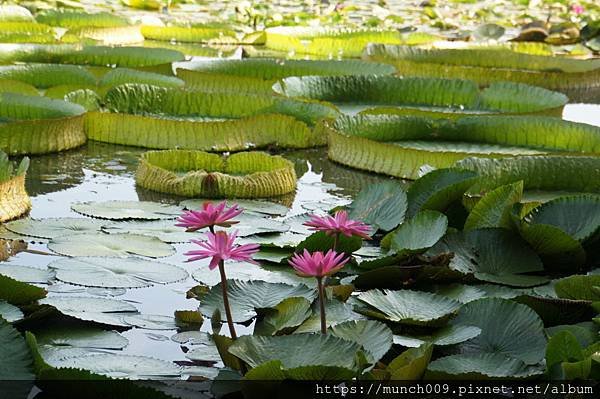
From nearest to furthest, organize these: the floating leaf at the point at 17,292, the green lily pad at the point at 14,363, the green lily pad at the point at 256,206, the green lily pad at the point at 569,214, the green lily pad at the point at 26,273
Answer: the green lily pad at the point at 14,363 < the floating leaf at the point at 17,292 < the green lily pad at the point at 26,273 < the green lily pad at the point at 569,214 < the green lily pad at the point at 256,206

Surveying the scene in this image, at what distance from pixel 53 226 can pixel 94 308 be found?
76 centimetres

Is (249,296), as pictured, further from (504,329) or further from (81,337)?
(504,329)

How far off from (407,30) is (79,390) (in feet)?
26.8

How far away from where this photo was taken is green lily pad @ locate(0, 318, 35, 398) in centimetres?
182

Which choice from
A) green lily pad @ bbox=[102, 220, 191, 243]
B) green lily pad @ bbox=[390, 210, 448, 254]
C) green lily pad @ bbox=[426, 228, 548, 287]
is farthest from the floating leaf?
green lily pad @ bbox=[426, 228, 548, 287]

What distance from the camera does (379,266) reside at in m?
2.59

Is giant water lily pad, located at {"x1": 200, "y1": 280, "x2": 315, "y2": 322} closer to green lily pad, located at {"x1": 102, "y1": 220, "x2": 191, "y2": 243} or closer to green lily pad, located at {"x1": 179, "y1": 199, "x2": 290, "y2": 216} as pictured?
green lily pad, located at {"x1": 102, "y1": 220, "x2": 191, "y2": 243}

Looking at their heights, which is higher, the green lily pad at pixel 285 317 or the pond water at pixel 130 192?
the green lily pad at pixel 285 317

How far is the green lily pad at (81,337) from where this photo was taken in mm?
2125

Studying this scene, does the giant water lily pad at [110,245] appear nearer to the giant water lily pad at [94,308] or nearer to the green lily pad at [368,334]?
the giant water lily pad at [94,308]

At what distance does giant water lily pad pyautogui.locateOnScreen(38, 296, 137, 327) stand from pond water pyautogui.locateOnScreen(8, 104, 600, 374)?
4cm

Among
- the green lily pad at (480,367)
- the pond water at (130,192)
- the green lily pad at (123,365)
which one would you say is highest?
the green lily pad at (480,367)

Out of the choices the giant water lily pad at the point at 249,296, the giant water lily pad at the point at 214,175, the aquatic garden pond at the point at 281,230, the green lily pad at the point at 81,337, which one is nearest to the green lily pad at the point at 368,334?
the aquatic garden pond at the point at 281,230

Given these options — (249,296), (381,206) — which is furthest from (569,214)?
(249,296)
